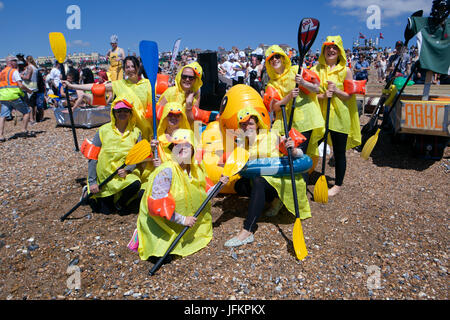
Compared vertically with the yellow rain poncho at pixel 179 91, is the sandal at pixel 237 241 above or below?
below

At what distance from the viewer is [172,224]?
3.03 metres

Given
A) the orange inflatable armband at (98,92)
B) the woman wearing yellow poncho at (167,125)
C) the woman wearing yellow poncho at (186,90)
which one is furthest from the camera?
the orange inflatable armband at (98,92)

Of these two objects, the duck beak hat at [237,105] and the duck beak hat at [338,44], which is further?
the duck beak hat at [237,105]

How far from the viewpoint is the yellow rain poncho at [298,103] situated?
373cm

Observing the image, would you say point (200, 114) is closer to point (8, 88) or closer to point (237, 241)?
point (237, 241)

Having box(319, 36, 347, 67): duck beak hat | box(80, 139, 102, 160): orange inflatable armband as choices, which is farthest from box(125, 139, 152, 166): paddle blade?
box(319, 36, 347, 67): duck beak hat

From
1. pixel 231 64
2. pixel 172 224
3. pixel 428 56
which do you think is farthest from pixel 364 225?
pixel 231 64

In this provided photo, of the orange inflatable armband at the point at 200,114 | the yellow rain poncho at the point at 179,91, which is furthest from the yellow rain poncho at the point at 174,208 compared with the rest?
the orange inflatable armband at the point at 200,114

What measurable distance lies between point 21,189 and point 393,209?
223 inches

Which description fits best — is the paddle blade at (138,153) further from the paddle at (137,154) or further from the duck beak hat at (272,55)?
the duck beak hat at (272,55)

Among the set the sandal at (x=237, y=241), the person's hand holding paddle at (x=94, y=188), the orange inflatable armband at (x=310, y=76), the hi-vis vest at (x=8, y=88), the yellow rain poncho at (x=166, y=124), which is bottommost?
the sandal at (x=237, y=241)

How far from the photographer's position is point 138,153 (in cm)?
356

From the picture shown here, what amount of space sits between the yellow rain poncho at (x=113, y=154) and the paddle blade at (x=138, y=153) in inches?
7.1

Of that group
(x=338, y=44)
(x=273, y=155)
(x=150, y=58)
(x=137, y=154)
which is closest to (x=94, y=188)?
(x=137, y=154)
